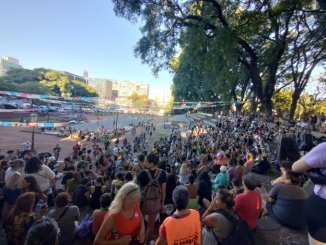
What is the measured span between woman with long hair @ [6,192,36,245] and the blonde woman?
121 cm

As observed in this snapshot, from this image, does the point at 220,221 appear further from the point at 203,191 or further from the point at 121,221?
the point at 203,191

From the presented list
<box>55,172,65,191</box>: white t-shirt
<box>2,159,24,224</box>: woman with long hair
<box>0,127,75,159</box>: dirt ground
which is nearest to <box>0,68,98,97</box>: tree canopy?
<box>0,127,75,159</box>: dirt ground

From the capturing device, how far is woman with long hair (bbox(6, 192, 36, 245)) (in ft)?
10.6

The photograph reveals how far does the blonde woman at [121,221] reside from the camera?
8.51ft

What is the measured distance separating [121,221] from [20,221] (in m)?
1.50

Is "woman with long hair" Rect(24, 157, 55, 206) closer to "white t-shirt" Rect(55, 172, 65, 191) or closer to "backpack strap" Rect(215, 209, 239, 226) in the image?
"white t-shirt" Rect(55, 172, 65, 191)

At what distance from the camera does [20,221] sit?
Answer: 10.6 ft

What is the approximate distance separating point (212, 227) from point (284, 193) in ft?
3.92

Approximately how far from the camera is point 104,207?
366 cm

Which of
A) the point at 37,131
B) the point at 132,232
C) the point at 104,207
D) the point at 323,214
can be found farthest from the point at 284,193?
the point at 37,131

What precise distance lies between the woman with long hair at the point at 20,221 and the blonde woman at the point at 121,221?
1214mm

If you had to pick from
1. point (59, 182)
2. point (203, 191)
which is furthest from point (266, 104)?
point (59, 182)

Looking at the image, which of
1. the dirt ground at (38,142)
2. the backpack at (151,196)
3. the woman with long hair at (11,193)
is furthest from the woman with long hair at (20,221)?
the dirt ground at (38,142)

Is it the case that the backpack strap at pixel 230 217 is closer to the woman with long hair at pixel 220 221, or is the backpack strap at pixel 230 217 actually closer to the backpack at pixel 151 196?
the woman with long hair at pixel 220 221
